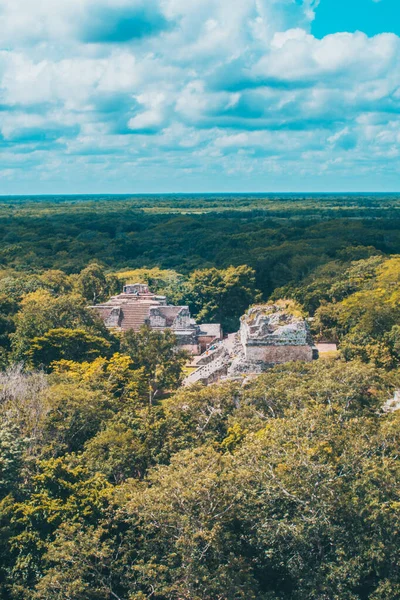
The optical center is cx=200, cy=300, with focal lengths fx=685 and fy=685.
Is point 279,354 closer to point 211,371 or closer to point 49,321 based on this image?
point 211,371

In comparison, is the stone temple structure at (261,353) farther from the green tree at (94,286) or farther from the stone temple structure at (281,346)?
the green tree at (94,286)

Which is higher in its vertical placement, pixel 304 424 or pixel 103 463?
pixel 304 424

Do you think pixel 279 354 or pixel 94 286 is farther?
pixel 94 286

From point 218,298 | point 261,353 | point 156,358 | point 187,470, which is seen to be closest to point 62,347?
point 156,358

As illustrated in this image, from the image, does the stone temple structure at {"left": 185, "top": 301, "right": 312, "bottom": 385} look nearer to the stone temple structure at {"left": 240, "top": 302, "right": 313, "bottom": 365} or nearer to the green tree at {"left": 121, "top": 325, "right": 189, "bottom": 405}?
the stone temple structure at {"left": 240, "top": 302, "right": 313, "bottom": 365}

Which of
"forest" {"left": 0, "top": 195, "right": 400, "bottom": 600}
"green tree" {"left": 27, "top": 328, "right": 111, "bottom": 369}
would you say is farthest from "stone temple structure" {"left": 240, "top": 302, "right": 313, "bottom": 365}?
"green tree" {"left": 27, "top": 328, "right": 111, "bottom": 369}

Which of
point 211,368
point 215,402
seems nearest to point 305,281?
point 211,368

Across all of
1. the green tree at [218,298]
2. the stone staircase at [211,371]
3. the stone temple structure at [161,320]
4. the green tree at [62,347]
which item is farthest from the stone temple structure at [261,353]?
the green tree at [218,298]

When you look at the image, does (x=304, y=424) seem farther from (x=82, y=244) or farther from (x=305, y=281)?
(x=82, y=244)
